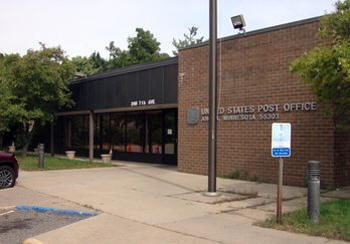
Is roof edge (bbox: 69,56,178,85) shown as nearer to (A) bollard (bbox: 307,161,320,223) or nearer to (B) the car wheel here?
(B) the car wheel

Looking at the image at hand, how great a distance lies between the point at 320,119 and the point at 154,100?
8323 millimetres

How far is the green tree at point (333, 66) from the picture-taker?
873 centimetres

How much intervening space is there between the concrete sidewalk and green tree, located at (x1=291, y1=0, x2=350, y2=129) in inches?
96.4

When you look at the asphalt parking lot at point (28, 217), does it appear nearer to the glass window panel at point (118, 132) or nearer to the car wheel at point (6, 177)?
the car wheel at point (6, 177)

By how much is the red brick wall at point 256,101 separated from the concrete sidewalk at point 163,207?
83cm

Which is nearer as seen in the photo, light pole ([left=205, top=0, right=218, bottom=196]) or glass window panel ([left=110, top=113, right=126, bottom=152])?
light pole ([left=205, top=0, right=218, bottom=196])

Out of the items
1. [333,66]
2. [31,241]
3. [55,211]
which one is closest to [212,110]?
[333,66]

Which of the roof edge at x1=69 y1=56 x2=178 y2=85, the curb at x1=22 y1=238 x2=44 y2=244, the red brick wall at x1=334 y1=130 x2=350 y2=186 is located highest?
the roof edge at x1=69 y1=56 x2=178 y2=85

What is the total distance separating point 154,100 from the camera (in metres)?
20.1

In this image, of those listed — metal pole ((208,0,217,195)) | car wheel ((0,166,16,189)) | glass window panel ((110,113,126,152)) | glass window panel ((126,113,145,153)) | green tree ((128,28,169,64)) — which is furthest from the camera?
green tree ((128,28,169,64))

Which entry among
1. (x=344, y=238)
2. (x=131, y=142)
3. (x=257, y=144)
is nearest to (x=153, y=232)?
(x=344, y=238)

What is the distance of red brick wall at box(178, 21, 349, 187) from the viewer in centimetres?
1358

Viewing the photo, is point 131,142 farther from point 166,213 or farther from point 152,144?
point 166,213

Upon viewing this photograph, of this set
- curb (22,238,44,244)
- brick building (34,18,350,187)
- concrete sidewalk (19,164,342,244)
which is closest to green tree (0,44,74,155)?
brick building (34,18,350,187)
